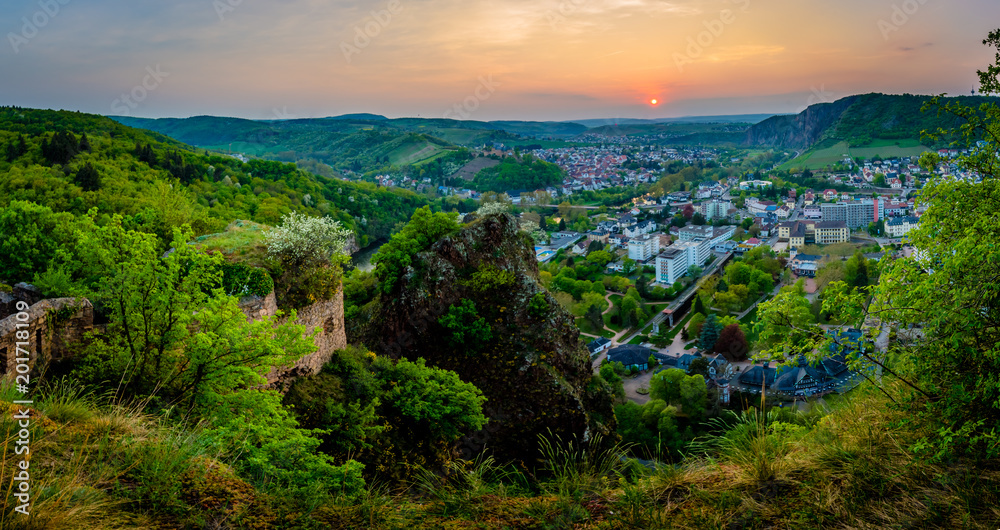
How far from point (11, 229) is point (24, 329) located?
975 centimetres

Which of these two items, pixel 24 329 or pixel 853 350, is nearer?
pixel 853 350

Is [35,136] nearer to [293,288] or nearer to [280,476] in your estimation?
[293,288]

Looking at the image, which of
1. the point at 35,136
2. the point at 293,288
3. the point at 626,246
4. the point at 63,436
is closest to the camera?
the point at 63,436

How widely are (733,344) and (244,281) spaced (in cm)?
3600

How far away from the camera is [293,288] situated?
10.9 meters

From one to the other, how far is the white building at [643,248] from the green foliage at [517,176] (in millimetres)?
54697

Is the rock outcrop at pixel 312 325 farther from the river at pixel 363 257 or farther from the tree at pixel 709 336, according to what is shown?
the river at pixel 363 257

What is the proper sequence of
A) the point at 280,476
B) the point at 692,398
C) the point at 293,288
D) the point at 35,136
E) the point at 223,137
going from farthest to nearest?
the point at 223,137 < the point at 35,136 < the point at 692,398 < the point at 293,288 < the point at 280,476

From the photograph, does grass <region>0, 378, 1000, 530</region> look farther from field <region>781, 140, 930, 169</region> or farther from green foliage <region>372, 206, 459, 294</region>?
field <region>781, 140, 930, 169</region>

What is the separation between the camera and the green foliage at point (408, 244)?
671 inches

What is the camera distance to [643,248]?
72938 millimetres

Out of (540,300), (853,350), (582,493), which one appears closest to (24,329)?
(582,493)

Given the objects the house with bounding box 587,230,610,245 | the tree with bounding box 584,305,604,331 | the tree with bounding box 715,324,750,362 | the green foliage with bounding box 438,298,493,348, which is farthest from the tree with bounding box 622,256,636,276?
the green foliage with bounding box 438,298,493,348

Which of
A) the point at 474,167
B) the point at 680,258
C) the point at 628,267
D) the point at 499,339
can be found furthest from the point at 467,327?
the point at 474,167
